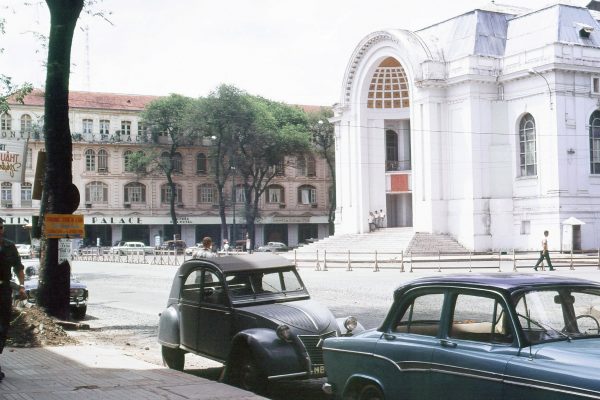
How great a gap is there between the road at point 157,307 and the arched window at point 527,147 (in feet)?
53.2

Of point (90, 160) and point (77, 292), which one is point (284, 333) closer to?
point (77, 292)

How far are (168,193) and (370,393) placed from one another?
70417 mm

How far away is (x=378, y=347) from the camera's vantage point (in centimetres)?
635

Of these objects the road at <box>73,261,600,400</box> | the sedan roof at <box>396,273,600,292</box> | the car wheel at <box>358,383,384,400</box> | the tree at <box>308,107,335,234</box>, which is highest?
the tree at <box>308,107,335,234</box>

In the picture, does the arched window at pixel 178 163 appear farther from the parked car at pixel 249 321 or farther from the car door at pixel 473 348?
the car door at pixel 473 348

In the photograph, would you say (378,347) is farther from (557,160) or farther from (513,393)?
(557,160)

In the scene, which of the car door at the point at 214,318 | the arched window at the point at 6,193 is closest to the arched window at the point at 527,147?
the car door at the point at 214,318

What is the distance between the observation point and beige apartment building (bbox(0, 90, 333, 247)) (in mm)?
70875

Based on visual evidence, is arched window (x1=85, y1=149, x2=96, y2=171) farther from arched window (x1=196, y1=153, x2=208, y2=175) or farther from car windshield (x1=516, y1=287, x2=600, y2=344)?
car windshield (x1=516, y1=287, x2=600, y2=344)

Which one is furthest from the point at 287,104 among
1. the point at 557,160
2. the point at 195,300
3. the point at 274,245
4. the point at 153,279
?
the point at 195,300

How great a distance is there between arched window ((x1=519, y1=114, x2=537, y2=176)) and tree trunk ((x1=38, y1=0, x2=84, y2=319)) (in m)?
35.1

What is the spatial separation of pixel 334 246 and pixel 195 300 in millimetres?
39541

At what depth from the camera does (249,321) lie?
862 centimetres

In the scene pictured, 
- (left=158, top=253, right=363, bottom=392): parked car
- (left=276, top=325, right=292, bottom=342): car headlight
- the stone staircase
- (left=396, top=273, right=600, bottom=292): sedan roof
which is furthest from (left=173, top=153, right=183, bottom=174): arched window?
(left=396, top=273, right=600, bottom=292): sedan roof
